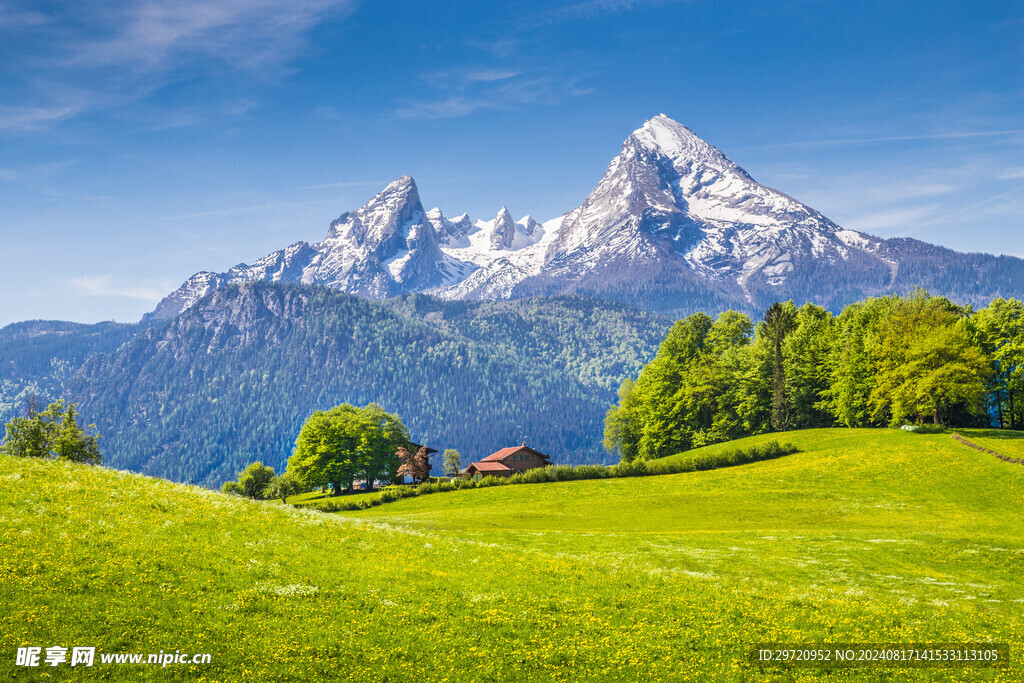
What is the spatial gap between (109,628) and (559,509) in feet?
148

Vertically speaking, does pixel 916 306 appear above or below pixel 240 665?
above

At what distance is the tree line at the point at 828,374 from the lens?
7725cm

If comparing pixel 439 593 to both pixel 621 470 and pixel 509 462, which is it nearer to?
pixel 621 470

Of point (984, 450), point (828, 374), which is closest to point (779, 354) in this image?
point (828, 374)

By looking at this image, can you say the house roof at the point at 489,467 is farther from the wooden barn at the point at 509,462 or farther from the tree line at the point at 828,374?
the tree line at the point at 828,374

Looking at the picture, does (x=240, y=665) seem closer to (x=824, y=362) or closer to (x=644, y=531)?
(x=644, y=531)

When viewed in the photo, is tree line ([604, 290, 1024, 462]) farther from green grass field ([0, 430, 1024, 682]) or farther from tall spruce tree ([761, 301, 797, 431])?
green grass field ([0, 430, 1024, 682])

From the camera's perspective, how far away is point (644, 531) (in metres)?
47.5

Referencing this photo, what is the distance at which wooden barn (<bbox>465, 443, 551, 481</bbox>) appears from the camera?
5669 inches

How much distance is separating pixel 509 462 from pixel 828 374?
8256 cm

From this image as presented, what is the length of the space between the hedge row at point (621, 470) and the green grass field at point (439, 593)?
33933 mm

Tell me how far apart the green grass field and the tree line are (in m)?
42.0

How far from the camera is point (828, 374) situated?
94.6 metres

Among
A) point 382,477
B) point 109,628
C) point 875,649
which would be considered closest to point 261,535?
point 109,628
